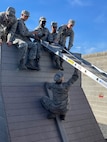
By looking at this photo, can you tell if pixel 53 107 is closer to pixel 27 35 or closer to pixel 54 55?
pixel 54 55

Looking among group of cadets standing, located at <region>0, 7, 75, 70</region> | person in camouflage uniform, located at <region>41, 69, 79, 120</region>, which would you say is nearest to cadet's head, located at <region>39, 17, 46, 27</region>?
group of cadets standing, located at <region>0, 7, 75, 70</region>

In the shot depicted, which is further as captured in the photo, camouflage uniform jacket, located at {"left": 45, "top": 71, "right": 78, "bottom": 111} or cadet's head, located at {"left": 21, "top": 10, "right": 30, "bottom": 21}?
cadet's head, located at {"left": 21, "top": 10, "right": 30, "bottom": 21}

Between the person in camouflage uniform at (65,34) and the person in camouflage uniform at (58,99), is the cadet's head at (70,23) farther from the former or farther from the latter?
the person in camouflage uniform at (58,99)

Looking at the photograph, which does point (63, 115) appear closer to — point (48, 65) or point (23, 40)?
point (48, 65)

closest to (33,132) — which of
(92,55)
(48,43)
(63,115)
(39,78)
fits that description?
(63,115)

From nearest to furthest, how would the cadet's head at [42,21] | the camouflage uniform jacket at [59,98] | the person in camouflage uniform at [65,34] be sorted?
the camouflage uniform jacket at [59,98] → the cadet's head at [42,21] → the person in camouflage uniform at [65,34]

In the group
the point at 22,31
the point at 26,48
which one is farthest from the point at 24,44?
the point at 22,31

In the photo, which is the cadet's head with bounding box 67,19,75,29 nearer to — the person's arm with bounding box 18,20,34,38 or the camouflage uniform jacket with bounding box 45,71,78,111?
the person's arm with bounding box 18,20,34,38

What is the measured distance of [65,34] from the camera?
17.9 ft

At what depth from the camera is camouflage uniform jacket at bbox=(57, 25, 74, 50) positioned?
5363 mm

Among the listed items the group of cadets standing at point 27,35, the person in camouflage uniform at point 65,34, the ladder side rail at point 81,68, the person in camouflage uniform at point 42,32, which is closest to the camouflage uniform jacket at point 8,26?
the group of cadets standing at point 27,35

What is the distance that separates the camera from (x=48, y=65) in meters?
5.20

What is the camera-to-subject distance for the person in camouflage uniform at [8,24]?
4.53 meters

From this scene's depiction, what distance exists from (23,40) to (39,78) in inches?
30.5
